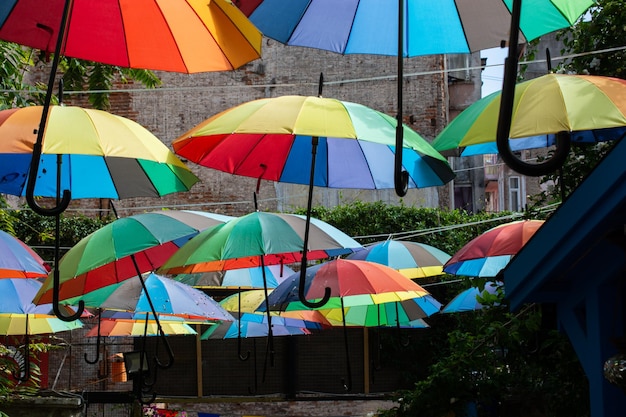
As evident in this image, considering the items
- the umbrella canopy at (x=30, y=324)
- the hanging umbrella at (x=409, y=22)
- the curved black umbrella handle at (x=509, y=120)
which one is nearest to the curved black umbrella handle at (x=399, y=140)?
the hanging umbrella at (x=409, y=22)

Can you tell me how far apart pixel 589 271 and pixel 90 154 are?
307 centimetres

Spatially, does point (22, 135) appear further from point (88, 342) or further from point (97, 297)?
point (88, 342)

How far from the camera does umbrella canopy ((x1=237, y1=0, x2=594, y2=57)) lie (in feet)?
17.8

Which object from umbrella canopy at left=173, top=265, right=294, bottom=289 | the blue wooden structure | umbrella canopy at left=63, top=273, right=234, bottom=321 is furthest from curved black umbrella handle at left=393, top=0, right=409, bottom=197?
umbrella canopy at left=173, top=265, right=294, bottom=289

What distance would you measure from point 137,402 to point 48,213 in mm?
8210

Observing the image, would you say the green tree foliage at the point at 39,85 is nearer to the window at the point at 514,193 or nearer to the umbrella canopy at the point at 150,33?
the umbrella canopy at the point at 150,33

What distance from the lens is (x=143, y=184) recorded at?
8305mm

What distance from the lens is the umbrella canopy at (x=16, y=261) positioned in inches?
351

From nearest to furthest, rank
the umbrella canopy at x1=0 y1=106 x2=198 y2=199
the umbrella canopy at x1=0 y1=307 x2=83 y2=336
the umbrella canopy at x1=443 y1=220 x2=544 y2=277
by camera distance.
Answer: the umbrella canopy at x1=0 y1=106 x2=198 y2=199 < the umbrella canopy at x1=443 y1=220 x2=544 y2=277 < the umbrella canopy at x1=0 y1=307 x2=83 y2=336

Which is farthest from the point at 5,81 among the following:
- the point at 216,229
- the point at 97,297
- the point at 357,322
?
the point at 357,322

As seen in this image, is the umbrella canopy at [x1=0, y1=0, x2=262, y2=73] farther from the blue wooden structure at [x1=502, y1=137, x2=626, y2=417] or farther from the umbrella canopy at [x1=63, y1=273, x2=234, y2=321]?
the umbrella canopy at [x1=63, y1=273, x2=234, y2=321]

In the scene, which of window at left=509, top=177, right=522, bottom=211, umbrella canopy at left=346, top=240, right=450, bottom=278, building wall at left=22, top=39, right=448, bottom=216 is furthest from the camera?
window at left=509, top=177, right=522, bottom=211

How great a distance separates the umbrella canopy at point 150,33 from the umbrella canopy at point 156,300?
15.7 ft

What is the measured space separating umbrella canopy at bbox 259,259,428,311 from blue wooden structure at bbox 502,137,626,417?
398 centimetres
